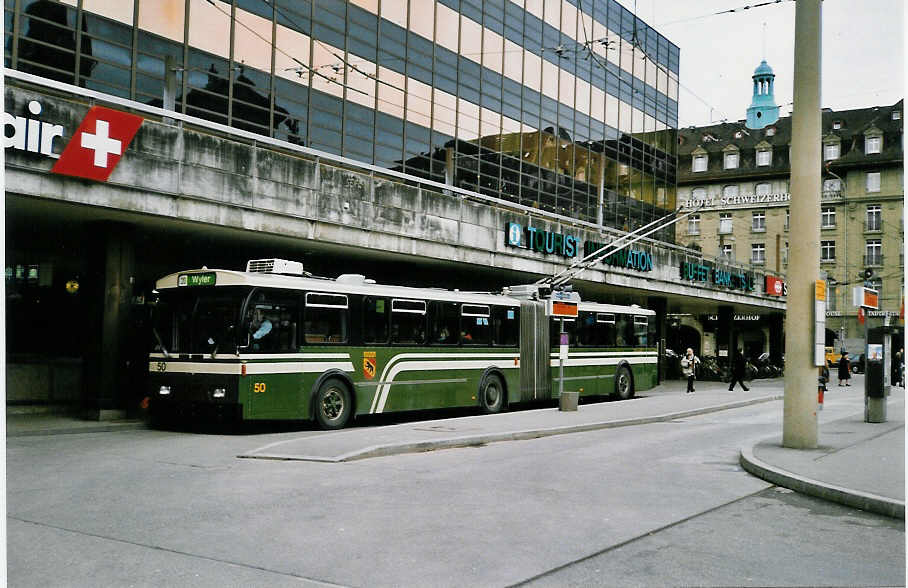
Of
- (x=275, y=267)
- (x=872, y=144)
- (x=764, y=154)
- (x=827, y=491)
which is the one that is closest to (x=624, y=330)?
(x=275, y=267)

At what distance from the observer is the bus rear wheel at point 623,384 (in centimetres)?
2822

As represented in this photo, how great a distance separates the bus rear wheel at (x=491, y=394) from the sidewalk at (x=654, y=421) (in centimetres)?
137

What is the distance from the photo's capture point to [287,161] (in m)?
20.4

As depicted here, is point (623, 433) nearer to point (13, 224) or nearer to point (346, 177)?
point (346, 177)

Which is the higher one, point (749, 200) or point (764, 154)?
point (764, 154)

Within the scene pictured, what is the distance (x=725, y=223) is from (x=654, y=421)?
66036 millimetres

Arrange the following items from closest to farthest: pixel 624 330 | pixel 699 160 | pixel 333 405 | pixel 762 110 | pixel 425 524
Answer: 1. pixel 425 524
2. pixel 333 405
3. pixel 624 330
4. pixel 762 110
5. pixel 699 160

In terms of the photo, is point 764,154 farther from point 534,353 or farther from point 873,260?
point 534,353

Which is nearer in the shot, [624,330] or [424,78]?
[624,330]

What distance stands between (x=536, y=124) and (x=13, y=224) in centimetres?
2037

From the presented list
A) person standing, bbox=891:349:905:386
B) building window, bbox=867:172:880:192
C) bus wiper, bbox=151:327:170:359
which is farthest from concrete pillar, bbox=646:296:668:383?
building window, bbox=867:172:880:192

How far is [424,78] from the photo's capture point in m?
29.4

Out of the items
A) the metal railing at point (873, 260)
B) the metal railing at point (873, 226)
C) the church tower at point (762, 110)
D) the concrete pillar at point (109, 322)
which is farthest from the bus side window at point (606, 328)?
the metal railing at point (873, 226)

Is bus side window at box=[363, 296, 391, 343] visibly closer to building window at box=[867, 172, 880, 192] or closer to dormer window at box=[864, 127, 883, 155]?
building window at box=[867, 172, 880, 192]
